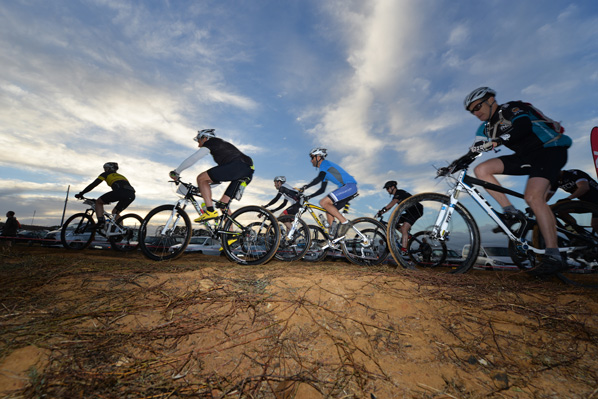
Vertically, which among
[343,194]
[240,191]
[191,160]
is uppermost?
[191,160]

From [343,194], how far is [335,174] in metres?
0.77

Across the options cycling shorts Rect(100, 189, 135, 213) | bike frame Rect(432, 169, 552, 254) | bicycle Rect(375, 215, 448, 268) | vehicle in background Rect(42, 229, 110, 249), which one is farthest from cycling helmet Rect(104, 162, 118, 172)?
bike frame Rect(432, 169, 552, 254)

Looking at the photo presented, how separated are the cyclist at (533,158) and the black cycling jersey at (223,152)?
4.08 metres

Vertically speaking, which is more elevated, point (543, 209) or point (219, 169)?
point (219, 169)

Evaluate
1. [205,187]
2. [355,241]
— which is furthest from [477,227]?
[205,187]

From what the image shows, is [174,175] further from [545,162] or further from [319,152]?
[545,162]

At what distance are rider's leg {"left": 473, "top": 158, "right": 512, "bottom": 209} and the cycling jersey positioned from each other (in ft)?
0.96

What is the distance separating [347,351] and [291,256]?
4594 millimetres

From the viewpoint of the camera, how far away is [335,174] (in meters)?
6.45

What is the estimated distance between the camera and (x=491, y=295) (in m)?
2.43

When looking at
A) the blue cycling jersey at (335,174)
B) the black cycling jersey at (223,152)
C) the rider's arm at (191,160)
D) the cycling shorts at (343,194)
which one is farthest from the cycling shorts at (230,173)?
the blue cycling jersey at (335,174)

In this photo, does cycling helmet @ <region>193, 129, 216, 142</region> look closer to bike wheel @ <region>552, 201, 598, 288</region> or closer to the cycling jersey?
the cycling jersey

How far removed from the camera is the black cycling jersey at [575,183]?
4691 mm

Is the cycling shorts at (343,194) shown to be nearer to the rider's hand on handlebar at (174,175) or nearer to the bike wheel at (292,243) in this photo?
the bike wheel at (292,243)
